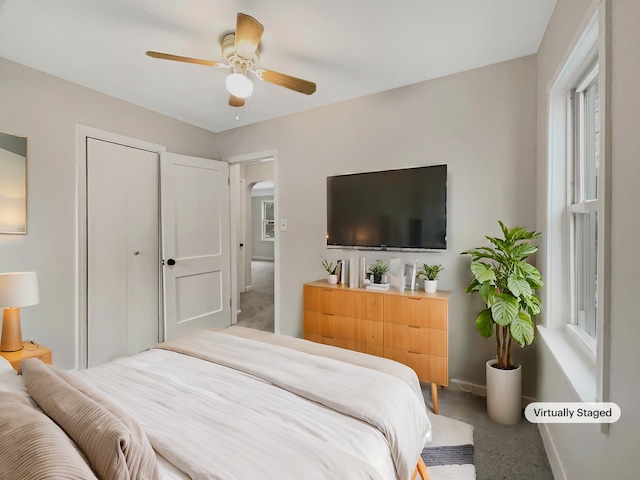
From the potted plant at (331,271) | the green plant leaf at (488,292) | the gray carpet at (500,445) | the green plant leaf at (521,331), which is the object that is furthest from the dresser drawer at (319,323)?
the green plant leaf at (521,331)

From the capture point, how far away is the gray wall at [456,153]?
2359mm

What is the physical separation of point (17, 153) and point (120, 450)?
107 inches

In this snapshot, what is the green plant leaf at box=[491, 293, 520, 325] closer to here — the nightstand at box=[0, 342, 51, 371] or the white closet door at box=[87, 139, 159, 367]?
the nightstand at box=[0, 342, 51, 371]

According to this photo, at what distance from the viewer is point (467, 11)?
1862mm

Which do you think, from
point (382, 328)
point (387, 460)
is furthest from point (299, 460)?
point (382, 328)

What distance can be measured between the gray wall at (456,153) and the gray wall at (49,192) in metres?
2.02

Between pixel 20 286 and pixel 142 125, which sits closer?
pixel 20 286

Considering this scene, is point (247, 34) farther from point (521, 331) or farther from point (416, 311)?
point (521, 331)

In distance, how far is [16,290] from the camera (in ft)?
6.72

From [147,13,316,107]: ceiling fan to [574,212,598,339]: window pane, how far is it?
5.74 ft

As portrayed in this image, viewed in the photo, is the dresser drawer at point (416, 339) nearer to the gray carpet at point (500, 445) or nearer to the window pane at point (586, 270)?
the gray carpet at point (500, 445)

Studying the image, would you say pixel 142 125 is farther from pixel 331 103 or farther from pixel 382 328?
pixel 382 328

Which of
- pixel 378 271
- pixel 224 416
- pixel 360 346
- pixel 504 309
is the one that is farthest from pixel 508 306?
pixel 224 416

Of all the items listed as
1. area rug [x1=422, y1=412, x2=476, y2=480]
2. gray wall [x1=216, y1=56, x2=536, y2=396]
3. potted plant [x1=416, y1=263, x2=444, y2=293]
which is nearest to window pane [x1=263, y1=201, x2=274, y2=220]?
gray wall [x1=216, y1=56, x2=536, y2=396]
